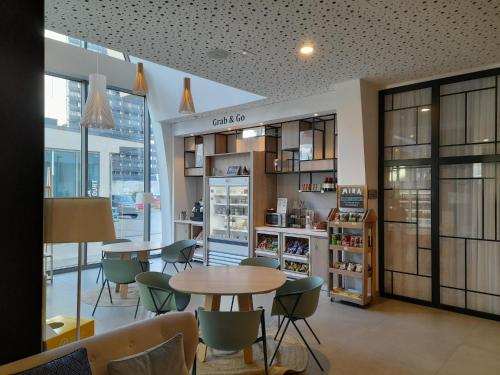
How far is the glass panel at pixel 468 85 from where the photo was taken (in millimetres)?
4309

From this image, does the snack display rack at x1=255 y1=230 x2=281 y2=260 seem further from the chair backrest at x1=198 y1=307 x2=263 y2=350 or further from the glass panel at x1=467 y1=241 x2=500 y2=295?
the chair backrest at x1=198 y1=307 x2=263 y2=350

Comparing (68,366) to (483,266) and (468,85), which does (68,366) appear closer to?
(483,266)

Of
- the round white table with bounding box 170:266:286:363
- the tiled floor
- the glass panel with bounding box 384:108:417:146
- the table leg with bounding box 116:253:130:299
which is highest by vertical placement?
the glass panel with bounding box 384:108:417:146

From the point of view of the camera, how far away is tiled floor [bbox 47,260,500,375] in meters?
3.13

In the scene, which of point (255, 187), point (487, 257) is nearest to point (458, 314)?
point (487, 257)

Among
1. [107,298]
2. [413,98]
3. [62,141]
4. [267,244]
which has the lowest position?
[107,298]

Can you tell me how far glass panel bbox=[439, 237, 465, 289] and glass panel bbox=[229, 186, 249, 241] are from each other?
3254 mm

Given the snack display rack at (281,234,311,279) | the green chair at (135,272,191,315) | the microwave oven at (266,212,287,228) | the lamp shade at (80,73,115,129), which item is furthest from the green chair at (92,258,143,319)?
the microwave oven at (266,212,287,228)

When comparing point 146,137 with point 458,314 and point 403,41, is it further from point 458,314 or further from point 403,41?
point 458,314

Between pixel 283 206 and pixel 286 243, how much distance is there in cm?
71

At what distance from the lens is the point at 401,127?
4.98m

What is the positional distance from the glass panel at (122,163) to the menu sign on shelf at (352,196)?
4608 mm

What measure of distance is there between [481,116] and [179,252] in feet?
15.2

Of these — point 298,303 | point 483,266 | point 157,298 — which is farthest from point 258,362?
point 483,266
